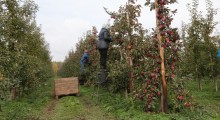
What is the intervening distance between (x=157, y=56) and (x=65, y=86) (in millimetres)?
9156

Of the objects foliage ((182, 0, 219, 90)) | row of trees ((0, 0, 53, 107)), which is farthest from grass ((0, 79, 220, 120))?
foliage ((182, 0, 219, 90))

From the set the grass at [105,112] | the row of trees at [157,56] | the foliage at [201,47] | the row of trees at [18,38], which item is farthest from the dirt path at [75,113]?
the foliage at [201,47]

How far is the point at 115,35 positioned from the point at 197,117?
6763mm

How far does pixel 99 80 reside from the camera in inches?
691

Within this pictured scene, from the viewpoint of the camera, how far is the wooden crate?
1923 centimetres

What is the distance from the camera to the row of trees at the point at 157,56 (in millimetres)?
11867

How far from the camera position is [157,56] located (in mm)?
11930

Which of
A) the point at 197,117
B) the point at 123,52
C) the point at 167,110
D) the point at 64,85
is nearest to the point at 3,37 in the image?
the point at 64,85

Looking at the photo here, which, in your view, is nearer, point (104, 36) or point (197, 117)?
point (197, 117)

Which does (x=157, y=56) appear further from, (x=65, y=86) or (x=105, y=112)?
(x=65, y=86)

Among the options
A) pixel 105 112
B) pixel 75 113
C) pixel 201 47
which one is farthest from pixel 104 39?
pixel 201 47

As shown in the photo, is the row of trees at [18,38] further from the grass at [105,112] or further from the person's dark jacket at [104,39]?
the person's dark jacket at [104,39]

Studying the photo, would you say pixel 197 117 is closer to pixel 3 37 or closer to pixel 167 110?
pixel 167 110

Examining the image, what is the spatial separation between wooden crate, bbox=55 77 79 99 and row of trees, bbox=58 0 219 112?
10.3ft
